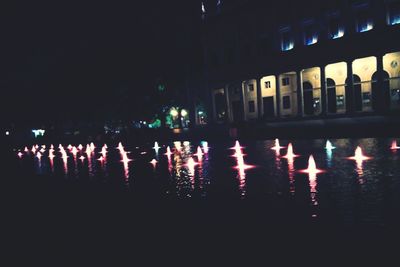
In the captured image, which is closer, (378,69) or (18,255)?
(18,255)

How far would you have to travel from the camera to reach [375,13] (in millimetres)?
32688

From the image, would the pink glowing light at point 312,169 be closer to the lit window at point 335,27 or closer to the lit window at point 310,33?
the lit window at point 335,27

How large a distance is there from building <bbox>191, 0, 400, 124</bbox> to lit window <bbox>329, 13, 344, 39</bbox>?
0.10 meters

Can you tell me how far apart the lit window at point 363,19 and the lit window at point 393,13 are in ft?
5.58

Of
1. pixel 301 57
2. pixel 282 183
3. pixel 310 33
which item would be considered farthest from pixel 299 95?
pixel 282 183

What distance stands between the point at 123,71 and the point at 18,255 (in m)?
38.0

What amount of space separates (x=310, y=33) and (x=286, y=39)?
3204 mm

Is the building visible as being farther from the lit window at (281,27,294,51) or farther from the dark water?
the dark water

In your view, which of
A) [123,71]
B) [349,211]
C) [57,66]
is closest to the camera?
[349,211]

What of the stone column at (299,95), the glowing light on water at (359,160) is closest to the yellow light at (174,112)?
the stone column at (299,95)

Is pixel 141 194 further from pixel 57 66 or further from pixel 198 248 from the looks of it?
pixel 57 66

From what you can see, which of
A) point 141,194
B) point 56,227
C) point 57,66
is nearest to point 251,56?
point 57,66

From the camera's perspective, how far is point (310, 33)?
38.8 metres

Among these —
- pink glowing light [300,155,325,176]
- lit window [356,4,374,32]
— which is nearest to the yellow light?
lit window [356,4,374,32]
